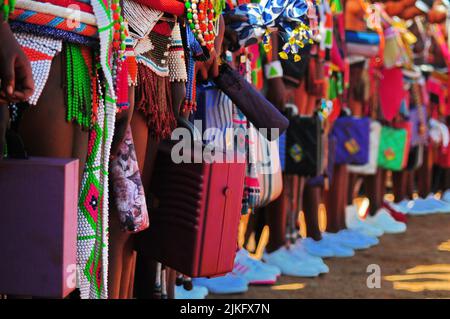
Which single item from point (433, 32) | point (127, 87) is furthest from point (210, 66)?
point (433, 32)

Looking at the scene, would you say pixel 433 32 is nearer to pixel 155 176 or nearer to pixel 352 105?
pixel 352 105

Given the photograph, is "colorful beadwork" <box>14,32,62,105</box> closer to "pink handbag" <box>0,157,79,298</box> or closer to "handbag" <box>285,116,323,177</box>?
"pink handbag" <box>0,157,79,298</box>

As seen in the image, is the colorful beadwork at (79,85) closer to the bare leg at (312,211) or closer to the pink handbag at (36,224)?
the pink handbag at (36,224)

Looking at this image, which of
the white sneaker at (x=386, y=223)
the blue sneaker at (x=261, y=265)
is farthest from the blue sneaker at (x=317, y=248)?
the white sneaker at (x=386, y=223)

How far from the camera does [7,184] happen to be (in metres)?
1.51

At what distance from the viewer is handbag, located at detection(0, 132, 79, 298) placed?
1503 millimetres

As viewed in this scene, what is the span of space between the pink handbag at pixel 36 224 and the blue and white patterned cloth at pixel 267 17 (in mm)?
1283

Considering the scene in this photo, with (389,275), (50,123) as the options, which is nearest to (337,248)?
(389,275)

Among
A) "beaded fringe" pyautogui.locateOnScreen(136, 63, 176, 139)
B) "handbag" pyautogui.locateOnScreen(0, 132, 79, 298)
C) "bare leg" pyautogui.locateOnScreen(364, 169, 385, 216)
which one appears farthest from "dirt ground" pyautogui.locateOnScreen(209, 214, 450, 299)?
"handbag" pyautogui.locateOnScreen(0, 132, 79, 298)

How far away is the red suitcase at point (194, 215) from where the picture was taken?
2.16 metres

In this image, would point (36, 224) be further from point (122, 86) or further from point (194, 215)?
point (194, 215)

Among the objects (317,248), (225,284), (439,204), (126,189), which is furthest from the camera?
(439,204)

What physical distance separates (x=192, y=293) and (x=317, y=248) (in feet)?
5.32

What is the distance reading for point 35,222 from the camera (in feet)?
5.01
